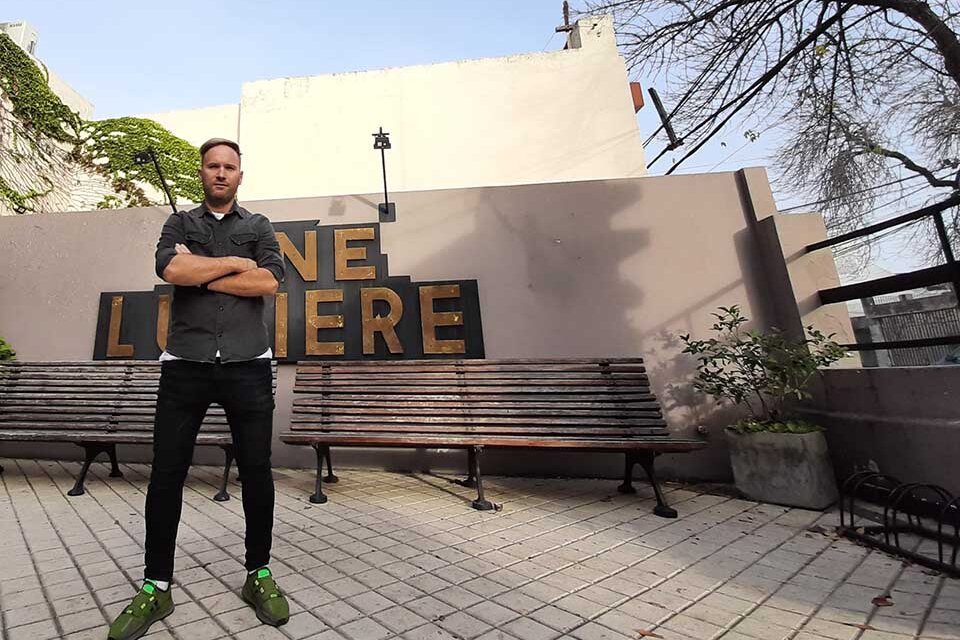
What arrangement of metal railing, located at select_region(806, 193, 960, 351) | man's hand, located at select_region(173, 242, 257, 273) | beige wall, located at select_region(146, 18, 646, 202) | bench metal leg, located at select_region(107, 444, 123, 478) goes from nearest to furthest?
man's hand, located at select_region(173, 242, 257, 273) → metal railing, located at select_region(806, 193, 960, 351) → bench metal leg, located at select_region(107, 444, 123, 478) → beige wall, located at select_region(146, 18, 646, 202)

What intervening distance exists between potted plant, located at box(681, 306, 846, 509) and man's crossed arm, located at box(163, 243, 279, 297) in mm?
3354

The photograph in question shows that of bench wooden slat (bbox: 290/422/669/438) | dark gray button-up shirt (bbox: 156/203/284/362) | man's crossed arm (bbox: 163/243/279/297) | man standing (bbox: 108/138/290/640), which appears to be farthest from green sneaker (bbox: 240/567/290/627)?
bench wooden slat (bbox: 290/422/669/438)

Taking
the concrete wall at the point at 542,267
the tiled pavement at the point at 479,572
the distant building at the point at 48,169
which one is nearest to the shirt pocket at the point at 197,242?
the tiled pavement at the point at 479,572

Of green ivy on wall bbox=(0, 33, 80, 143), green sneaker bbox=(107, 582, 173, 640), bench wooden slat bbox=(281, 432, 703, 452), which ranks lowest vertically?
green sneaker bbox=(107, 582, 173, 640)

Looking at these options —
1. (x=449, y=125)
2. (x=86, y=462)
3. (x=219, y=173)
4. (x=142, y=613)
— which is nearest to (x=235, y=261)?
(x=219, y=173)

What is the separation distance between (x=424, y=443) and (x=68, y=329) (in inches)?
166

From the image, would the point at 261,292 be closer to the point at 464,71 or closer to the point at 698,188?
the point at 698,188

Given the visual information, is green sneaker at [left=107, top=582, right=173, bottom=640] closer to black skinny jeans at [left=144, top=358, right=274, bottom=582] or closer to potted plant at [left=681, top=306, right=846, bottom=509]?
black skinny jeans at [left=144, top=358, right=274, bottom=582]

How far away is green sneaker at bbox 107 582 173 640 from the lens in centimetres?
143

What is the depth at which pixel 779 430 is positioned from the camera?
124 inches

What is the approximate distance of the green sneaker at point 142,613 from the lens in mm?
1435

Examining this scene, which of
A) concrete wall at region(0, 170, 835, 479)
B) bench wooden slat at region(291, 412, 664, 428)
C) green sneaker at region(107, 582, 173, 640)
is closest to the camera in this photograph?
green sneaker at region(107, 582, 173, 640)

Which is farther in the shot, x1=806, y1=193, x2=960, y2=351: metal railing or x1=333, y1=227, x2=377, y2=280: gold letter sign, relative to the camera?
x1=333, y1=227, x2=377, y2=280: gold letter sign

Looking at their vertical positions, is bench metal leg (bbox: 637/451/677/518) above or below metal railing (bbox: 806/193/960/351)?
below
